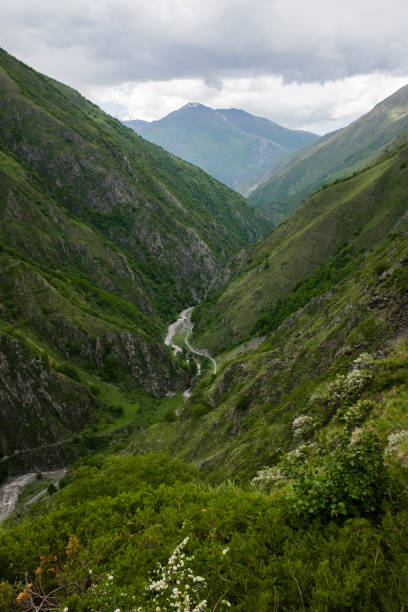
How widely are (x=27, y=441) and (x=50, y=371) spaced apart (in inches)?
764

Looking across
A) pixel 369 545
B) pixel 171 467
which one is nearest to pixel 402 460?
pixel 369 545

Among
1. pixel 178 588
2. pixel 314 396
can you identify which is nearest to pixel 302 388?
pixel 314 396

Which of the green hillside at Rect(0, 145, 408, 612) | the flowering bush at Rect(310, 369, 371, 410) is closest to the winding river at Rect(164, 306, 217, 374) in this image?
the flowering bush at Rect(310, 369, 371, 410)

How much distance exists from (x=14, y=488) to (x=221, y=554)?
92.3 m

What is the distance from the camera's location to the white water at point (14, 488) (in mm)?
72750

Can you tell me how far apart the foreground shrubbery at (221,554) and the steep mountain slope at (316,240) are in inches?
3824

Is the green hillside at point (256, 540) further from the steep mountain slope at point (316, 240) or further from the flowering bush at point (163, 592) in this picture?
the steep mountain slope at point (316, 240)

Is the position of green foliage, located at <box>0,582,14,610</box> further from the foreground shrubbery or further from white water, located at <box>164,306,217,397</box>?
white water, located at <box>164,306,217,397</box>

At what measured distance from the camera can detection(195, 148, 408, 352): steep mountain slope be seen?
101750 millimetres

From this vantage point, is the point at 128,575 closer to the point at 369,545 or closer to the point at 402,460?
the point at 369,545

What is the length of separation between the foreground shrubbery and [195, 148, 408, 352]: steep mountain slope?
9714cm

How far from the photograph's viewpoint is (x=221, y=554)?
9.20 meters

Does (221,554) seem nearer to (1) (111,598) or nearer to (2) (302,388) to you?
(1) (111,598)

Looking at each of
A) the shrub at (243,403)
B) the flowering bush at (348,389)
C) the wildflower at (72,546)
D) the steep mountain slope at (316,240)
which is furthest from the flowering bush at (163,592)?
the steep mountain slope at (316,240)
